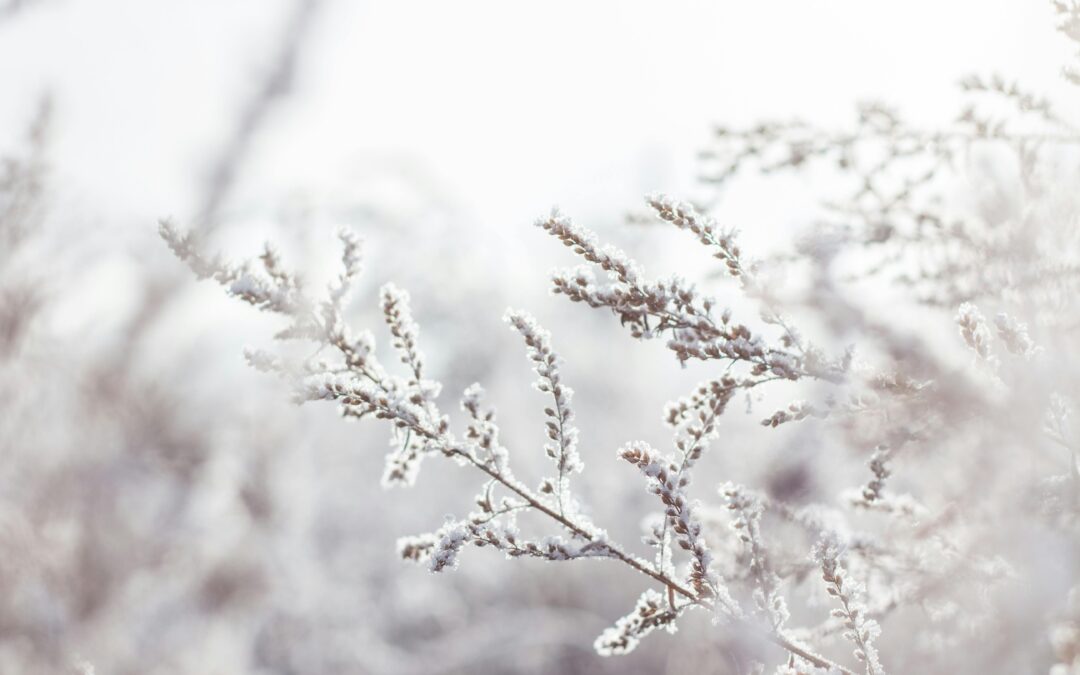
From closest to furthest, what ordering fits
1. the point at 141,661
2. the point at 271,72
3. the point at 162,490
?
the point at 141,661, the point at 271,72, the point at 162,490

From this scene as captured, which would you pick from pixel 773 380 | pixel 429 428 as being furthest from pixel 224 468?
pixel 773 380

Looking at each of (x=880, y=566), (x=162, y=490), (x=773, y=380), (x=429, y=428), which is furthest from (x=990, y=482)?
(x=162, y=490)

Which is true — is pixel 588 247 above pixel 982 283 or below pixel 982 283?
below

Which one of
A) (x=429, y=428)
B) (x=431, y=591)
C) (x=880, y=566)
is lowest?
(x=429, y=428)

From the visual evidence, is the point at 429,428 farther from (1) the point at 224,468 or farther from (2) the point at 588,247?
(1) the point at 224,468

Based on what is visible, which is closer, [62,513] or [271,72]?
[62,513]

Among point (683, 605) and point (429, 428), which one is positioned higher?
point (429, 428)

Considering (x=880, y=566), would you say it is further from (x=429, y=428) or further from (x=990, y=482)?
(x=429, y=428)

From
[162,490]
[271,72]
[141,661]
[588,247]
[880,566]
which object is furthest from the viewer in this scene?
[162,490]

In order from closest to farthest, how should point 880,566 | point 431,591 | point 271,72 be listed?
point 880,566 < point 271,72 < point 431,591

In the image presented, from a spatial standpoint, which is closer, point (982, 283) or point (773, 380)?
point (773, 380)
